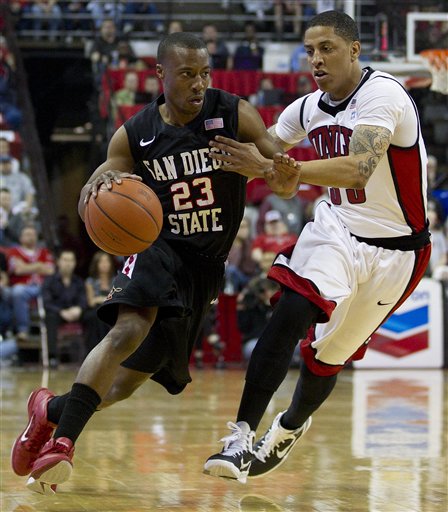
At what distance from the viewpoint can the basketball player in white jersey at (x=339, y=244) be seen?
498 centimetres

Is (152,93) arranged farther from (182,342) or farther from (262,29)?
(182,342)

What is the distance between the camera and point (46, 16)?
20312mm

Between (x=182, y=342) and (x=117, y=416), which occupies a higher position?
(x=182, y=342)

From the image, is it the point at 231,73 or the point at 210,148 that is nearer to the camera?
the point at 210,148

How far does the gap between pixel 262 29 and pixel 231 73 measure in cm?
318

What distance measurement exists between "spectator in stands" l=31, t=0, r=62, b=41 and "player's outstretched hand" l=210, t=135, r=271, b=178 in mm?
16201

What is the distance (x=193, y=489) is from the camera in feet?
17.4

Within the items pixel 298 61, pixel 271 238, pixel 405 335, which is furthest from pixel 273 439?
pixel 298 61

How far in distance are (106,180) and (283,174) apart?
2.55ft

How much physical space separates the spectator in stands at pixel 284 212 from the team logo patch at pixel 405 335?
2.26m

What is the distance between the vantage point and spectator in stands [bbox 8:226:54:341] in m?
13.6

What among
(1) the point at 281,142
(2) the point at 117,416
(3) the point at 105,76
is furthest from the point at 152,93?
(1) the point at 281,142

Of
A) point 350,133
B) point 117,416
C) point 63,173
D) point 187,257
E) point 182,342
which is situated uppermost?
point 350,133

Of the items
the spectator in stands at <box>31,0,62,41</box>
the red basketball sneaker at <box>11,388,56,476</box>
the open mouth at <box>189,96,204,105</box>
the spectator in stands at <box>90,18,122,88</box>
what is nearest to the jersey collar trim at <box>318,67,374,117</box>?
the open mouth at <box>189,96,204,105</box>
